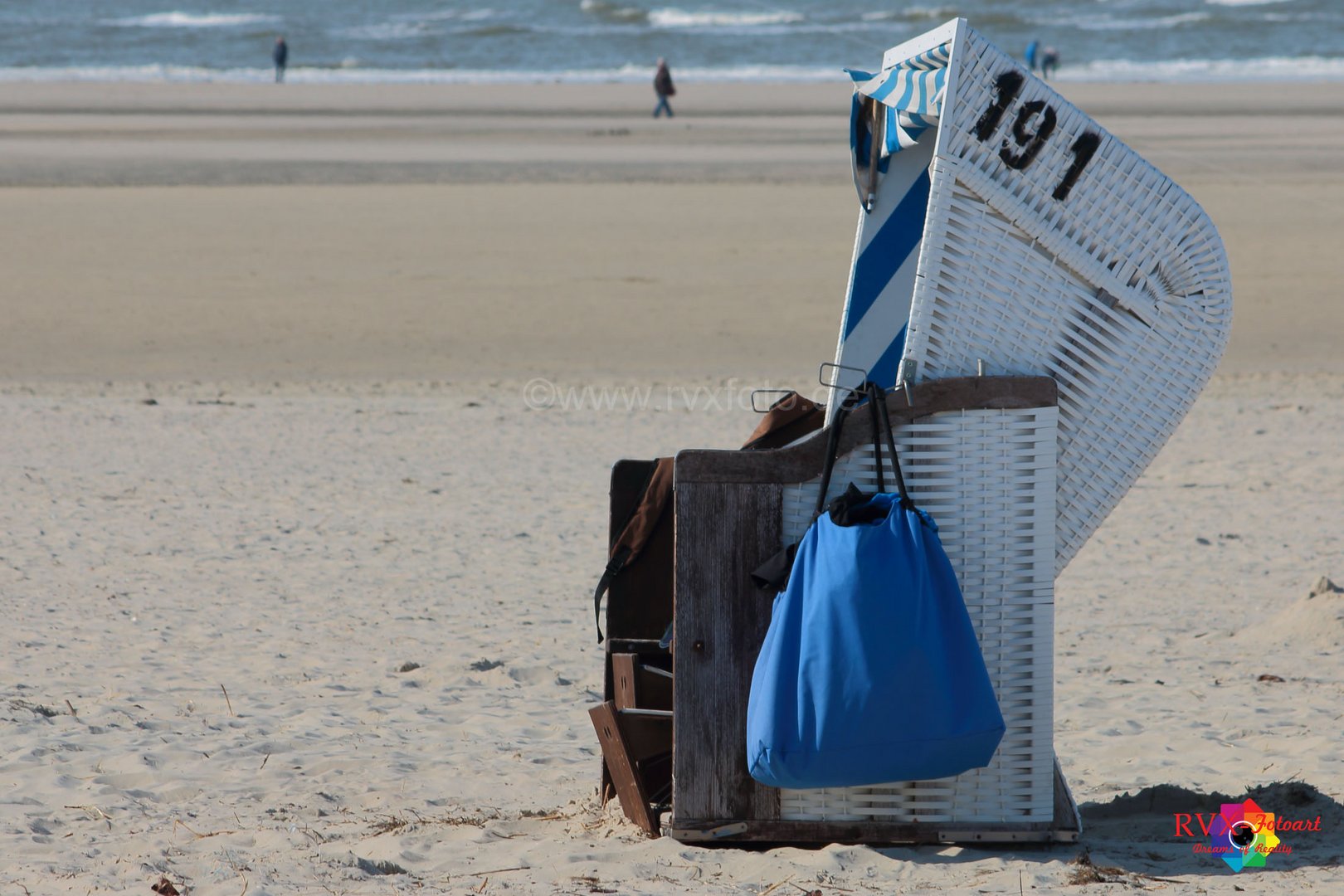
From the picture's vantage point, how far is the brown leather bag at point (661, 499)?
11.7 feet

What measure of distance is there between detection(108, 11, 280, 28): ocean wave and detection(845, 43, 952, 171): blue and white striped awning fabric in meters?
50.9

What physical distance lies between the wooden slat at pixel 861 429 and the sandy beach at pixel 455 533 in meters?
0.90

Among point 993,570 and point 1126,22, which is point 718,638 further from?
point 1126,22

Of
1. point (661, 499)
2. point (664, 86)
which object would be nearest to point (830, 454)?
point (661, 499)

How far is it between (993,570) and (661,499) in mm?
916

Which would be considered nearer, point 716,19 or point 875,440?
point 875,440

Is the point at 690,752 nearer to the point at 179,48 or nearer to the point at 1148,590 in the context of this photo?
the point at 1148,590

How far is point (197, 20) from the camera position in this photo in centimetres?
5159

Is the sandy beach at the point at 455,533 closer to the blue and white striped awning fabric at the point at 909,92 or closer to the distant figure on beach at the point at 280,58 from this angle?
the blue and white striped awning fabric at the point at 909,92

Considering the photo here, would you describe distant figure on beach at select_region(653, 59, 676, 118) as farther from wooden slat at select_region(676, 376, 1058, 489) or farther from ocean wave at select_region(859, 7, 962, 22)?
wooden slat at select_region(676, 376, 1058, 489)

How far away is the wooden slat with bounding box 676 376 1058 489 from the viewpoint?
311 centimetres

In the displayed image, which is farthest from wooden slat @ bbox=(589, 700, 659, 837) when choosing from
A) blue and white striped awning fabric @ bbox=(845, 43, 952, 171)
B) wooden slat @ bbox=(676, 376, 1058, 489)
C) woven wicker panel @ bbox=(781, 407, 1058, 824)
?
blue and white striped awning fabric @ bbox=(845, 43, 952, 171)

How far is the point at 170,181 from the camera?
1992cm

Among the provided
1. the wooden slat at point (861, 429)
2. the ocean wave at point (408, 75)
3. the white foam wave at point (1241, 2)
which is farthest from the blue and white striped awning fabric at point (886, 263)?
the white foam wave at point (1241, 2)
